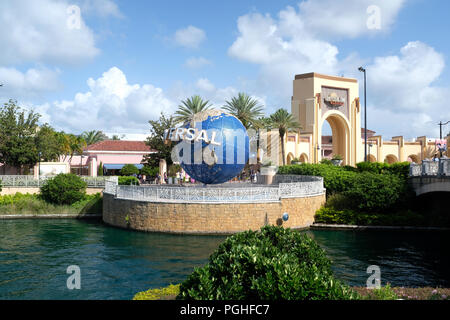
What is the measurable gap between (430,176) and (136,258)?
19230 mm

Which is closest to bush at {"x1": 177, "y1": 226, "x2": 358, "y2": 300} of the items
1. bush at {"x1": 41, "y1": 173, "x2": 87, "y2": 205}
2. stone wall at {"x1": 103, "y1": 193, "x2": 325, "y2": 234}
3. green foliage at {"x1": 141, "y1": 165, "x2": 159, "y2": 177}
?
stone wall at {"x1": 103, "y1": 193, "x2": 325, "y2": 234}

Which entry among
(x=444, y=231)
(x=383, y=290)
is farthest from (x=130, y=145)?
(x=383, y=290)

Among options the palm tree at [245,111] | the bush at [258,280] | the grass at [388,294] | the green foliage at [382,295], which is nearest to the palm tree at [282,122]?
the palm tree at [245,111]

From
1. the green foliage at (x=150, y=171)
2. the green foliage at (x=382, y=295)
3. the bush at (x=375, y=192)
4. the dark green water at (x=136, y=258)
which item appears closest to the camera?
the green foliage at (x=382, y=295)

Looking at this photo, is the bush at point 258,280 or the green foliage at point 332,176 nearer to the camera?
the bush at point 258,280

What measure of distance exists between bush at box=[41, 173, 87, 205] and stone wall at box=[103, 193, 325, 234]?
8.91 m

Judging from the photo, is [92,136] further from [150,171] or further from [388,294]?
[388,294]

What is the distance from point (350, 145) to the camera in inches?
2181

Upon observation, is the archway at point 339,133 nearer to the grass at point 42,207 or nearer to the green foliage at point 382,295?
the grass at point 42,207

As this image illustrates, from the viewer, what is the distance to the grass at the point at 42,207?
30.4 metres

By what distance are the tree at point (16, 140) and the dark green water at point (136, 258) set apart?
580 inches

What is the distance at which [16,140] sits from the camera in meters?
38.7

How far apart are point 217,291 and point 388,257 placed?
1409cm
